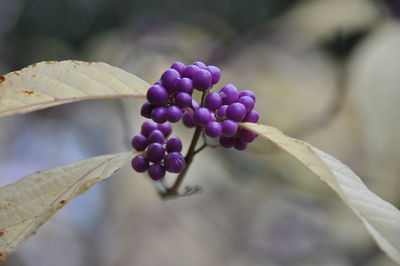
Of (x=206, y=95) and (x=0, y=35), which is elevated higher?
(x=206, y=95)

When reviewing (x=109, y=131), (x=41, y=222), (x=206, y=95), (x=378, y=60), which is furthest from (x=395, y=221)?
(x=109, y=131)

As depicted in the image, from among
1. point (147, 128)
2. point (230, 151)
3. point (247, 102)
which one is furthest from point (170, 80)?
point (230, 151)

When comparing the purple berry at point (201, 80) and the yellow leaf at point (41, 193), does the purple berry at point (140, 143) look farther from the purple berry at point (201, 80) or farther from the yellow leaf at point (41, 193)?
the purple berry at point (201, 80)

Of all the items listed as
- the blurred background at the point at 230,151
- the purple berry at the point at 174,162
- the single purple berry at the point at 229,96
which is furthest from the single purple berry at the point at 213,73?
the blurred background at the point at 230,151

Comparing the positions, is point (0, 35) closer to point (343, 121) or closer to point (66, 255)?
point (66, 255)

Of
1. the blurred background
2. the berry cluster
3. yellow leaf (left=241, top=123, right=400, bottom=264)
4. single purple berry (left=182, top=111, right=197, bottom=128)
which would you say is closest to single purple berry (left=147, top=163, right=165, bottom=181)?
the berry cluster

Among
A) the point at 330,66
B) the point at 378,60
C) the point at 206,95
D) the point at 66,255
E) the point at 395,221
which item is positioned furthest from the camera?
the point at 66,255
